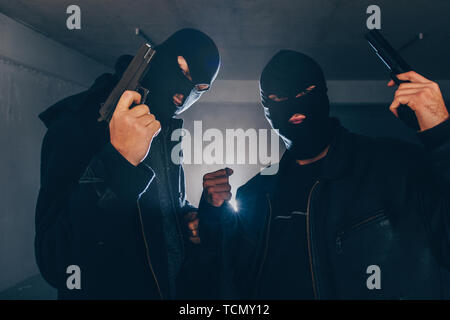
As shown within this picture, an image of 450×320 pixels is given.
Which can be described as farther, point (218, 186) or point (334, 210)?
point (218, 186)

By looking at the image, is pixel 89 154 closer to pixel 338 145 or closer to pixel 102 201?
pixel 102 201

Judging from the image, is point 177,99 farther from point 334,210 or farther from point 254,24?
point 254,24

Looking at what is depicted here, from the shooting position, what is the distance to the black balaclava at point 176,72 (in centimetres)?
146

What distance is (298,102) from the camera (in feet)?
5.04

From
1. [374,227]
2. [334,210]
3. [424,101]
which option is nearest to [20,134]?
[334,210]

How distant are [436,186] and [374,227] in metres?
0.26

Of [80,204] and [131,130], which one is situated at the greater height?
[131,130]

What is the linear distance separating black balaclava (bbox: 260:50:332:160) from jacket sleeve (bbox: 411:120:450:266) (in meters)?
0.45

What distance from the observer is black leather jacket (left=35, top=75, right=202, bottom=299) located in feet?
3.18

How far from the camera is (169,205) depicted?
53.5 inches

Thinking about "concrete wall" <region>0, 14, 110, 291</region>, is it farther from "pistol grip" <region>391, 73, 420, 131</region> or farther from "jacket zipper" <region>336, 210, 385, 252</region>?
"pistol grip" <region>391, 73, 420, 131</region>

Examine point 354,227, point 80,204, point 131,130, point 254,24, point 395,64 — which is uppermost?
point 254,24

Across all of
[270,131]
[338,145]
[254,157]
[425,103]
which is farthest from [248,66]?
[425,103]

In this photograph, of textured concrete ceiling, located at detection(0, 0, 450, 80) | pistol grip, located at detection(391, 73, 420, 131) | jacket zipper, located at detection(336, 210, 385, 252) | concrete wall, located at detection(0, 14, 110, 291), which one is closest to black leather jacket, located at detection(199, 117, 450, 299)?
jacket zipper, located at detection(336, 210, 385, 252)
